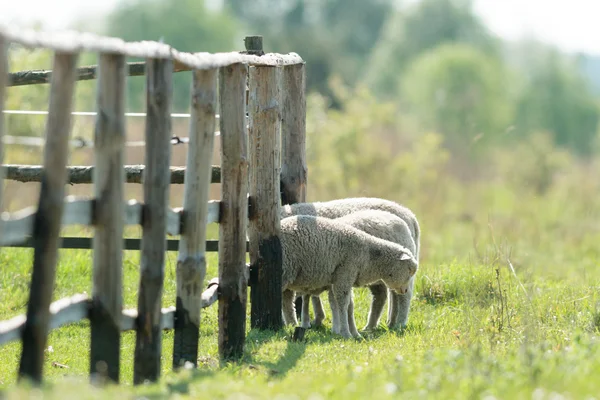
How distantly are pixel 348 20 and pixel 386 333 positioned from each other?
333 ft

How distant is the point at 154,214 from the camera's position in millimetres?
6332

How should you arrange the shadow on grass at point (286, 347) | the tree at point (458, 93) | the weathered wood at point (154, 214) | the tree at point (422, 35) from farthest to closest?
1. the tree at point (422, 35)
2. the tree at point (458, 93)
3. the shadow on grass at point (286, 347)
4. the weathered wood at point (154, 214)

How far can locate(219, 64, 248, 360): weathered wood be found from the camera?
7.69m

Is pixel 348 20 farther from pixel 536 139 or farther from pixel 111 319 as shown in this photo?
pixel 111 319

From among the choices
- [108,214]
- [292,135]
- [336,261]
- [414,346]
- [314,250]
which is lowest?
[414,346]

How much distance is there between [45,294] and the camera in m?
5.41

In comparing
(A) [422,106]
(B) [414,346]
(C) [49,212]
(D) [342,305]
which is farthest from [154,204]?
(A) [422,106]

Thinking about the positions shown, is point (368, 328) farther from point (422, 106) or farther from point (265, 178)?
point (422, 106)

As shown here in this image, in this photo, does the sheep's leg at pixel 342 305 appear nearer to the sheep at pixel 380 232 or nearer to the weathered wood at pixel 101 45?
the sheep at pixel 380 232

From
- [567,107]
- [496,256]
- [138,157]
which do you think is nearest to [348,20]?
[567,107]

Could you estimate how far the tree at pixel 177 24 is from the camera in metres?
84.4

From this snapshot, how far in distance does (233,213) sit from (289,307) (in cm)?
187

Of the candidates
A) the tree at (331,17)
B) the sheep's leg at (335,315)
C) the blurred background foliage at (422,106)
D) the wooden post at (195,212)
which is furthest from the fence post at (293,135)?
the tree at (331,17)

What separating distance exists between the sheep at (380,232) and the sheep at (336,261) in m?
0.25
